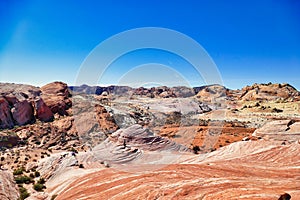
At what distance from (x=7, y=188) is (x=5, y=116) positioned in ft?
110

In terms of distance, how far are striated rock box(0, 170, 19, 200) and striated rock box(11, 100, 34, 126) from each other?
1220 inches

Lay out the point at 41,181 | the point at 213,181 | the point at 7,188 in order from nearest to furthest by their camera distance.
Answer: the point at 213,181
the point at 7,188
the point at 41,181

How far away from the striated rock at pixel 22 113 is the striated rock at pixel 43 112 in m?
1.30

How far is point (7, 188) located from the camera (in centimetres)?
1688

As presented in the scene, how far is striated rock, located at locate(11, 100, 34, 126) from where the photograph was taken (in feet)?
157

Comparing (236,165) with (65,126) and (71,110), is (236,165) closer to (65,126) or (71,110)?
(65,126)

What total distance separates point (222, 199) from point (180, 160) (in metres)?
10.7

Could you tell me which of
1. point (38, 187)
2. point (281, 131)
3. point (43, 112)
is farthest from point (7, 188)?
point (43, 112)

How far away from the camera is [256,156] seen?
637 inches

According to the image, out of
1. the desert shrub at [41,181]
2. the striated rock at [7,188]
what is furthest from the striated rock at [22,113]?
the desert shrub at [41,181]

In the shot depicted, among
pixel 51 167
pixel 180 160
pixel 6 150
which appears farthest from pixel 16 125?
pixel 180 160

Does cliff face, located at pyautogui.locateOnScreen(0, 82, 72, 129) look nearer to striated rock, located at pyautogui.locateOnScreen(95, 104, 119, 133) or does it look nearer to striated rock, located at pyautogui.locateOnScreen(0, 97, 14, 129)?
striated rock, located at pyautogui.locateOnScreen(0, 97, 14, 129)

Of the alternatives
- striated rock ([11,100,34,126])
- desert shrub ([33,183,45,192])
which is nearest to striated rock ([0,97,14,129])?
striated rock ([11,100,34,126])

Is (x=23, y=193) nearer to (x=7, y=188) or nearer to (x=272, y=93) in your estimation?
(x=7, y=188)
